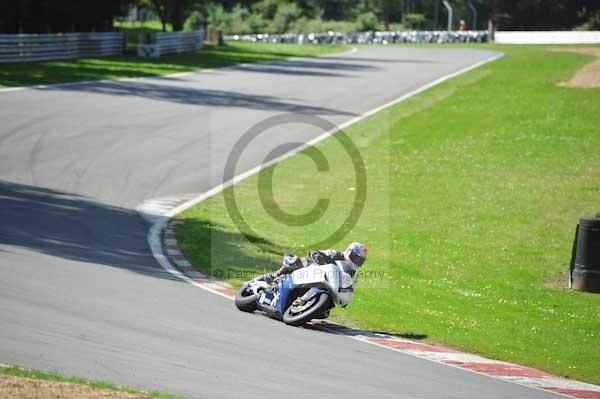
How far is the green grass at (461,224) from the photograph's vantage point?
1245 centimetres

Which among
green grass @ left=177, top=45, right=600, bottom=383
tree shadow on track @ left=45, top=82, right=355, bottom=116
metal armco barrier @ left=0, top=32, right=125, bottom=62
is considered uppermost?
metal armco barrier @ left=0, top=32, right=125, bottom=62

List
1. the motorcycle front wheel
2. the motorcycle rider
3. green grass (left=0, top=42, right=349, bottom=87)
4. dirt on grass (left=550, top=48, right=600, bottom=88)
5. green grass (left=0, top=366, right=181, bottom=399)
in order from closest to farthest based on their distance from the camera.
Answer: green grass (left=0, top=366, right=181, bottom=399) → the motorcycle front wheel → the motorcycle rider → green grass (left=0, top=42, right=349, bottom=87) → dirt on grass (left=550, top=48, right=600, bottom=88)

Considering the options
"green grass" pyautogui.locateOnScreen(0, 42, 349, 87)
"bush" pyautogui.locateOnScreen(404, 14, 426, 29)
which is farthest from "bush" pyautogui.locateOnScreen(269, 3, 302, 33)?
"green grass" pyautogui.locateOnScreen(0, 42, 349, 87)

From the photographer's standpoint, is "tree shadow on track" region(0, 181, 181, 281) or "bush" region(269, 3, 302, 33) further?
"bush" region(269, 3, 302, 33)

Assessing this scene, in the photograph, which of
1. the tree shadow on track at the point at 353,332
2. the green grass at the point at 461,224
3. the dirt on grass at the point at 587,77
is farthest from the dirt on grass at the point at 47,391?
the dirt on grass at the point at 587,77

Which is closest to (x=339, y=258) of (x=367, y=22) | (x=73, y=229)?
(x=73, y=229)

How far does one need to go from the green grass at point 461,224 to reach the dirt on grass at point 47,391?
A: 524 cm

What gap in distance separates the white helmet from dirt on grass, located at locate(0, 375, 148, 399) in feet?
13.2

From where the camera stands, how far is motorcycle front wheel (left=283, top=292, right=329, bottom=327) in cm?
1055

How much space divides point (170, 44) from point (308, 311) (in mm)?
43023

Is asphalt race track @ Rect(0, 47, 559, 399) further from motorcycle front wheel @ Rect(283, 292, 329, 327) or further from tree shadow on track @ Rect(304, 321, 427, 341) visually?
tree shadow on track @ Rect(304, 321, 427, 341)

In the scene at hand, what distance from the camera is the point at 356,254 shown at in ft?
35.1

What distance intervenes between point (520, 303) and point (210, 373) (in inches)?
288

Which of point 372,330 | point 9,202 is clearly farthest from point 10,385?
point 9,202
